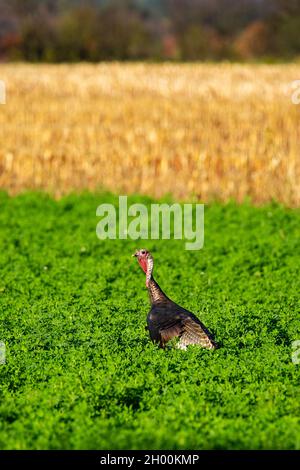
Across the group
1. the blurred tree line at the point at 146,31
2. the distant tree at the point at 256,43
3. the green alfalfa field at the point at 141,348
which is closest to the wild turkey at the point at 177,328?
the green alfalfa field at the point at 141,348

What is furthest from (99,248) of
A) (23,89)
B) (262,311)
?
(23,89)

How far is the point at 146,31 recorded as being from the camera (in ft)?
250

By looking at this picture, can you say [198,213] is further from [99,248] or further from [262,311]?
[262,311]

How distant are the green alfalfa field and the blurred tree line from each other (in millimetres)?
59390

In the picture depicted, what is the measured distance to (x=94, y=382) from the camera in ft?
23.2

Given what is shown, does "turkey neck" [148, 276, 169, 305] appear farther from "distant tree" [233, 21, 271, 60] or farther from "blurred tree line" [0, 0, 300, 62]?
"distant tree" [233, 21, 271, 60]

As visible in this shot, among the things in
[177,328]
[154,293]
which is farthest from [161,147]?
[177,328]

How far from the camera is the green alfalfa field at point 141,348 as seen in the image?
6.29 meters

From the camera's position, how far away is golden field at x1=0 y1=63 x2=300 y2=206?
16.9m

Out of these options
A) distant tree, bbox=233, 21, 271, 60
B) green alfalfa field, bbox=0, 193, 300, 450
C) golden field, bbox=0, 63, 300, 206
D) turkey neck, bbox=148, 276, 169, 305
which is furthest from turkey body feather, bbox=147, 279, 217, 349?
distant tree, bbox=233, 21, 271, 60

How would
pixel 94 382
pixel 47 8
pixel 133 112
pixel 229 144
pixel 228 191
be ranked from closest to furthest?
1. pixel 94 382
2. pixel 228 191
3. pixel 229 144
4. pixel 133 112
5. pixel 47 8

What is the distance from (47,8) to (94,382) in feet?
A: 274

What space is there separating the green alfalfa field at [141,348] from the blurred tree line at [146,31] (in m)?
59.4

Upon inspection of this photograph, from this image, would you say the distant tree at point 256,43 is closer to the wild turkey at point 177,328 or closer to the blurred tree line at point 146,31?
the blurred tree line at point 146,31
